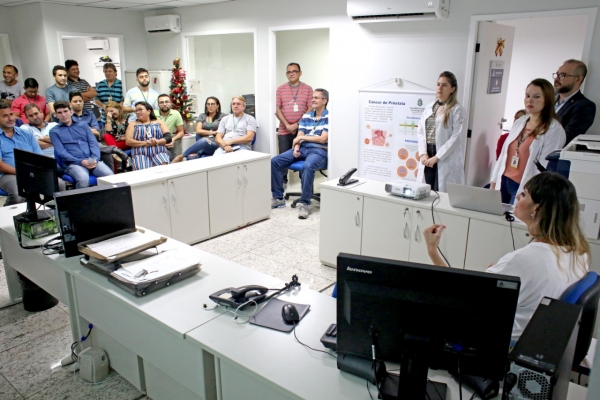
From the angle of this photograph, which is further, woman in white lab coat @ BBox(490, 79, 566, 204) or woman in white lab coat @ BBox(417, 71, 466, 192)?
woman in white lab coat @ BBox(417, 71, 466, 192)

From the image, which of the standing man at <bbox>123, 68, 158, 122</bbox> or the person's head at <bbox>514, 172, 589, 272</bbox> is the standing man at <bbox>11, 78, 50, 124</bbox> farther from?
the person's head at <bbox>514, 172, 589, 272</bbox>

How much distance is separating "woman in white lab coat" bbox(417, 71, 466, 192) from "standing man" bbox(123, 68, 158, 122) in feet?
14.2

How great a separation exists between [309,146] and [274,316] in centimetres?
415

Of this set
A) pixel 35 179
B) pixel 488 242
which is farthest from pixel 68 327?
pixel 488 242

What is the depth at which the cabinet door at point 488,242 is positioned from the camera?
2943 mm

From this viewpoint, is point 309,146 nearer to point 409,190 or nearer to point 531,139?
point 409,190

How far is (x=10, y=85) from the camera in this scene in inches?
283

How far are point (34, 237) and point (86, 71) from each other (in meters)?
9.26

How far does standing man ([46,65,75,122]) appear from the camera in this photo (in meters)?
6.77

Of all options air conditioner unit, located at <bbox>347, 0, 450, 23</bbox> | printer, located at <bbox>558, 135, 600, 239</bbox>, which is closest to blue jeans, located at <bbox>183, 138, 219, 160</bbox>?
air conditioner unit, located at <bbox>347, 0, 450, 23</bbox>

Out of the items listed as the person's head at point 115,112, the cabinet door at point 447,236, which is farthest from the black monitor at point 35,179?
the person's head at point 115,112

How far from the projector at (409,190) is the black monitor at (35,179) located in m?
2.30

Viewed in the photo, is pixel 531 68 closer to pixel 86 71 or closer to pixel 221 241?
pixel 221 241

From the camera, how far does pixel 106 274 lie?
7.61 feet
